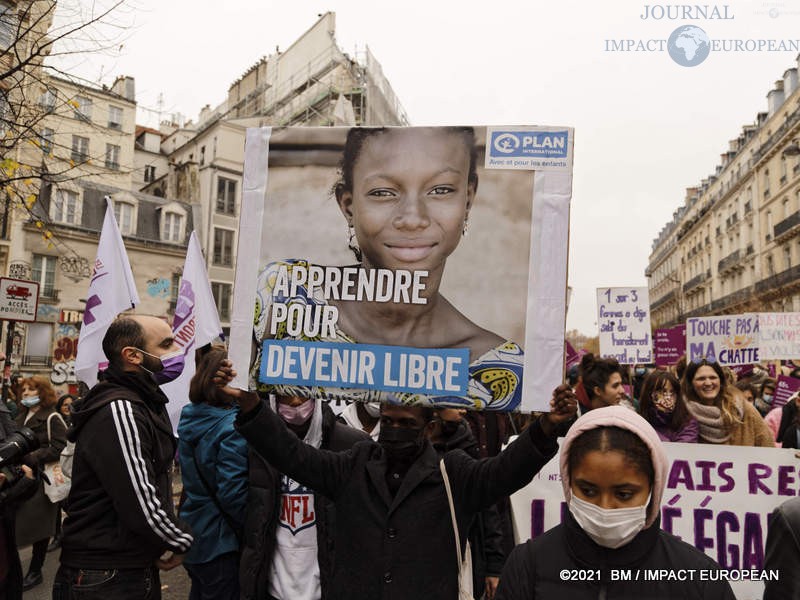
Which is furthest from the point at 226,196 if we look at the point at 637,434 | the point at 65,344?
the point at 637,434

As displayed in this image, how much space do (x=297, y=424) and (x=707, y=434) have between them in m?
3.18

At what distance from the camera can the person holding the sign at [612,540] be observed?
6.08ft

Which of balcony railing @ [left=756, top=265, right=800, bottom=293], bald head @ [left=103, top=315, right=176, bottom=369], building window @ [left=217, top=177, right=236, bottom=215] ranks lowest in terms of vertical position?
bald head @ [left=103, top=315, right=176, bottom=369]

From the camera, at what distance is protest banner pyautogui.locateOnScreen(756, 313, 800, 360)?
36.4ft

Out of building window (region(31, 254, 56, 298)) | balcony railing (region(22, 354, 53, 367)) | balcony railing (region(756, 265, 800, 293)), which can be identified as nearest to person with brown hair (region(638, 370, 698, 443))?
balcony railing (region(22, 354, 53, 367))

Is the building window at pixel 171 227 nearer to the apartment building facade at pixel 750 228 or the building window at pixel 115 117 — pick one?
the building window at pixel 115 117

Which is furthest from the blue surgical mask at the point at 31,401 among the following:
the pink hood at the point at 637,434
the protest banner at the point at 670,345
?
the protest banner at the point at 670,345

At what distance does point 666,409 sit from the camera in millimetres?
5367

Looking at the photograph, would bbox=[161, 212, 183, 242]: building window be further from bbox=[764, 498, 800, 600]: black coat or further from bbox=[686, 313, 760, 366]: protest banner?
bbox=[764, 498, 800, 600]: black coat

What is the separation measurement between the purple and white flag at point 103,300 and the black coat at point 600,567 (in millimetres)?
4132

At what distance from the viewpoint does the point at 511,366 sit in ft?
8.97

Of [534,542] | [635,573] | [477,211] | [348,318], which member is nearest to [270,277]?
[348,318]

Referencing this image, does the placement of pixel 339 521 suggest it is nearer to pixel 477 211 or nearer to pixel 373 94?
pixel 477 211

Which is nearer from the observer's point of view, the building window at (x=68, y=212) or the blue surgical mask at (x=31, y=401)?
the blue surgical mask at (x=31, y=401)
